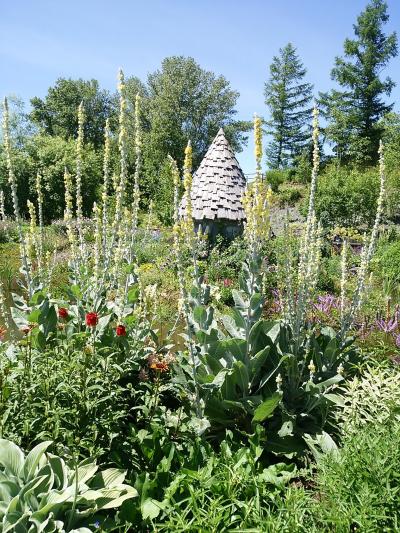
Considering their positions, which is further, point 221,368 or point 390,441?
point 221,368

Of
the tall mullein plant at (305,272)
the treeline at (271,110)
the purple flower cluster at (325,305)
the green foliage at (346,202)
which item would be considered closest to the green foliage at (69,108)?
the treeline at (271,110)

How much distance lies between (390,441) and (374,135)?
3384 cm

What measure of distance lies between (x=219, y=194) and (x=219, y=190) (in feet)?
0.32

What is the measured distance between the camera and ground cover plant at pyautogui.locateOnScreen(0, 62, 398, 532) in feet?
7.05

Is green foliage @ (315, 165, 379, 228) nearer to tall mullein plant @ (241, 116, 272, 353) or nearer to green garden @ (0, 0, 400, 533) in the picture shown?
green garden @ (0, 0, 400, 533)

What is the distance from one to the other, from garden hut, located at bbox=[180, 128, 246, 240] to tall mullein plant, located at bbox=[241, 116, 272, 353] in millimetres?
7096

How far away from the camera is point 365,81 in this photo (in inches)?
1325

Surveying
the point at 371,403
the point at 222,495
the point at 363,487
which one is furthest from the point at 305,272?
the point at 222,495

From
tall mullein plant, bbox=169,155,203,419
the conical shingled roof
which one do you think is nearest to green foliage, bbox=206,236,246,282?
the conical shingled roof

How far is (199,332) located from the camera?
3041 mm

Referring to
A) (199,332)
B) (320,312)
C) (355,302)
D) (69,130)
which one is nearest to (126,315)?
(199,332)

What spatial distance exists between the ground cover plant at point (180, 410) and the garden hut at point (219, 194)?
253 inches

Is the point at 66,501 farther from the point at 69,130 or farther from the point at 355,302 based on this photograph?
the point at 69,130

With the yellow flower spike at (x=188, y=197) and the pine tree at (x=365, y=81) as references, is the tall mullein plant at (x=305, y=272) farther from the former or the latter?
the pine tree at (x=365, y=81)
